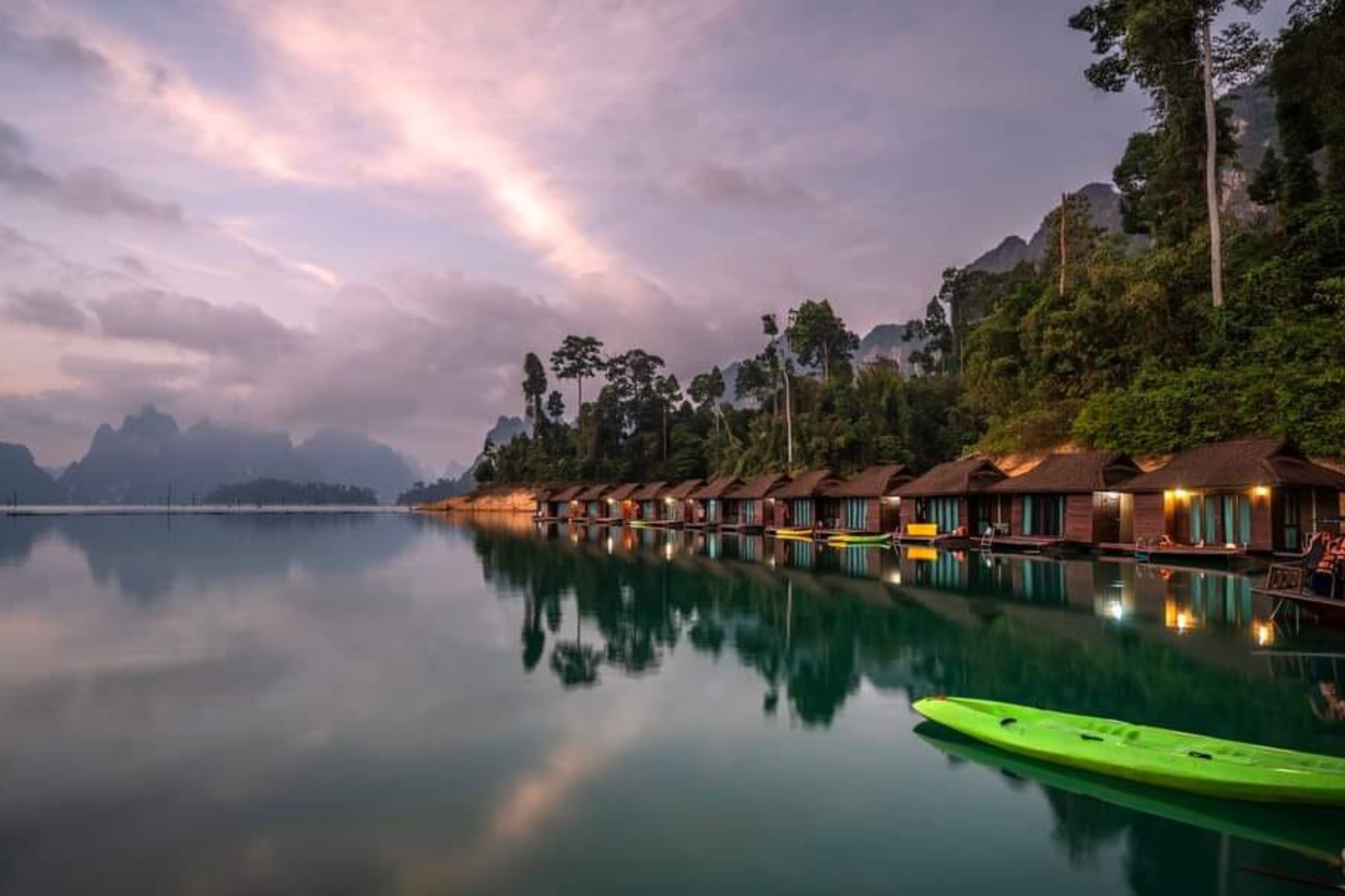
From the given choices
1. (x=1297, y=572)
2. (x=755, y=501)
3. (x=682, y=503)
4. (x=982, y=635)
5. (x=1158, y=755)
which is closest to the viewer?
(x=1158, y=755)

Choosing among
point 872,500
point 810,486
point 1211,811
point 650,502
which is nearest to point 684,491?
point 650,502

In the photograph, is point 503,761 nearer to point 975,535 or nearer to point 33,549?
point 975,535

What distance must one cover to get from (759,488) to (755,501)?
1.80 meters

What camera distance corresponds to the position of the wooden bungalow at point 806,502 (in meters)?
41.5

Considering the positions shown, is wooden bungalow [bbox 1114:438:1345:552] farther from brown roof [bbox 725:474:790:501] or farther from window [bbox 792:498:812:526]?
brown roof [bbox 725:474:790:501]

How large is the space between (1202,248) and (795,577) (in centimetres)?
2469

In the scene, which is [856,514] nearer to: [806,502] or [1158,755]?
[806,502]

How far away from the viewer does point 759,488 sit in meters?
47.5

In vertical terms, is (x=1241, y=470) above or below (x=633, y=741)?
above

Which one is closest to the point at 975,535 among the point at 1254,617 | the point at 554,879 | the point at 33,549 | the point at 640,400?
the point at 1254,617

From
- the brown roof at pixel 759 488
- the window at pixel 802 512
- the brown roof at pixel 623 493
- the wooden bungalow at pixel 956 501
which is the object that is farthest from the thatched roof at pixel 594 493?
the wooden bungalow at pixel 956 501

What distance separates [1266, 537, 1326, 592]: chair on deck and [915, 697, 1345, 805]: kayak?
8.14 meters

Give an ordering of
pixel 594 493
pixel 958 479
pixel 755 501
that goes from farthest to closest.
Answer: pixel 594 493 < pixel 755 501 < pixel 958 479

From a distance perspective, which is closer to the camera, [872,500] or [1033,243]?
[872,500]
